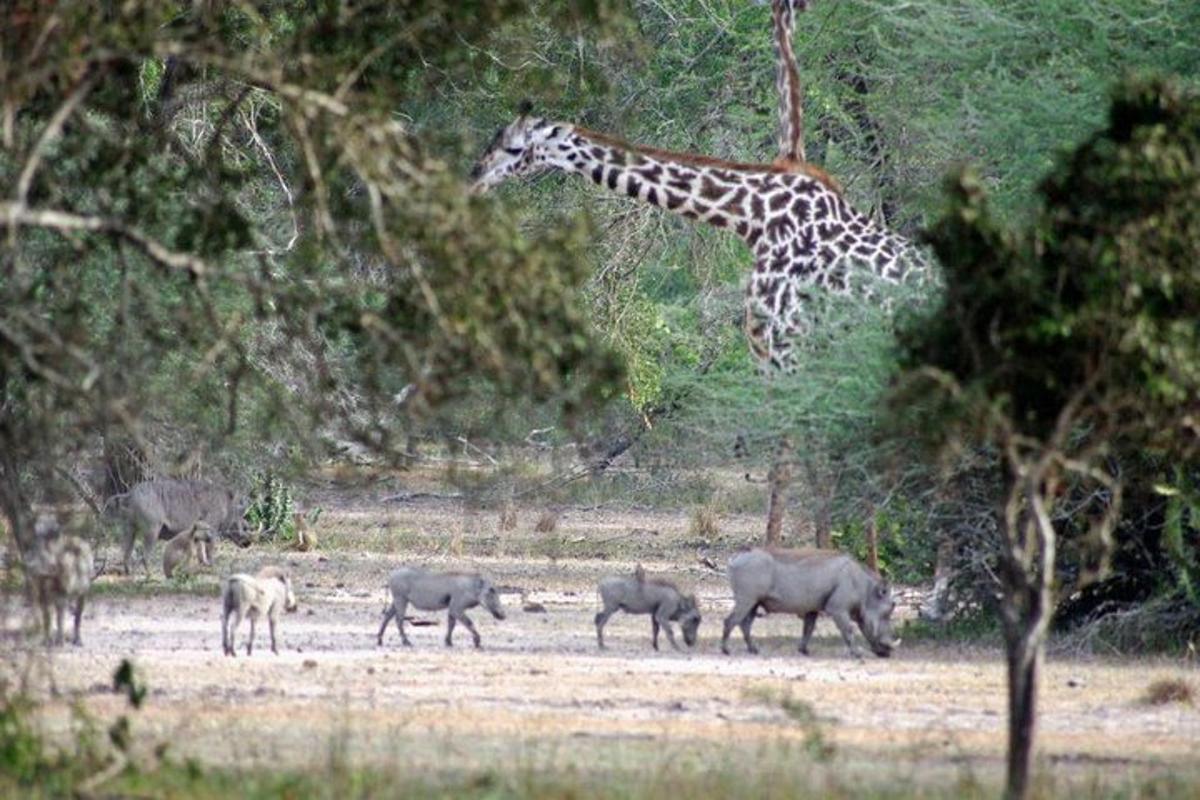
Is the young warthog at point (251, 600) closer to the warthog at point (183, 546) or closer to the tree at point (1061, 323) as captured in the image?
the warthog at point (183, 546)

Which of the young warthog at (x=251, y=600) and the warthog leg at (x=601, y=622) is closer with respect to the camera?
the young warthog at (x=251, y=600)

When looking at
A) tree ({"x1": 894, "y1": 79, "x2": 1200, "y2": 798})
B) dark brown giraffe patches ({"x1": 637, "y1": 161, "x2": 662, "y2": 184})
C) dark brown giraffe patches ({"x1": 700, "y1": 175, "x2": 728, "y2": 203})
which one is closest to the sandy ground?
tree ({"x1": 894, "y1": 79, "x2": 1200, "y2": 798})

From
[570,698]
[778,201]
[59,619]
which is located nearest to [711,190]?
[778,201]

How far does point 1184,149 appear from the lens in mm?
10953

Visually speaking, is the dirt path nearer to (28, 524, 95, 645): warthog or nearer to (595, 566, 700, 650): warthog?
(595, 566, 700, 650): warthog

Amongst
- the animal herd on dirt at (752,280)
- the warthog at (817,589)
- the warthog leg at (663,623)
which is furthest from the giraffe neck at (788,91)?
the warthog leg at (663,623)

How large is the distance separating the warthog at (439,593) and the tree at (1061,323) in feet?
29.8

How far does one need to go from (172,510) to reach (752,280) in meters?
8.46

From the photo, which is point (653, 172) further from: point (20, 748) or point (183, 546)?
point (20, 748)

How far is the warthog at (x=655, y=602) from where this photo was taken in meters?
19.6

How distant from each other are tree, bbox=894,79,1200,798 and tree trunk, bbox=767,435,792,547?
853 centimetres

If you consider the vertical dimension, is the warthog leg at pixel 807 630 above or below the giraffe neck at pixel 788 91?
below

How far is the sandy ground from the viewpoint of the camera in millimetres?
12773

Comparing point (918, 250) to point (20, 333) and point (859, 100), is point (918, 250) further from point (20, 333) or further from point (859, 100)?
point (20, 333)
